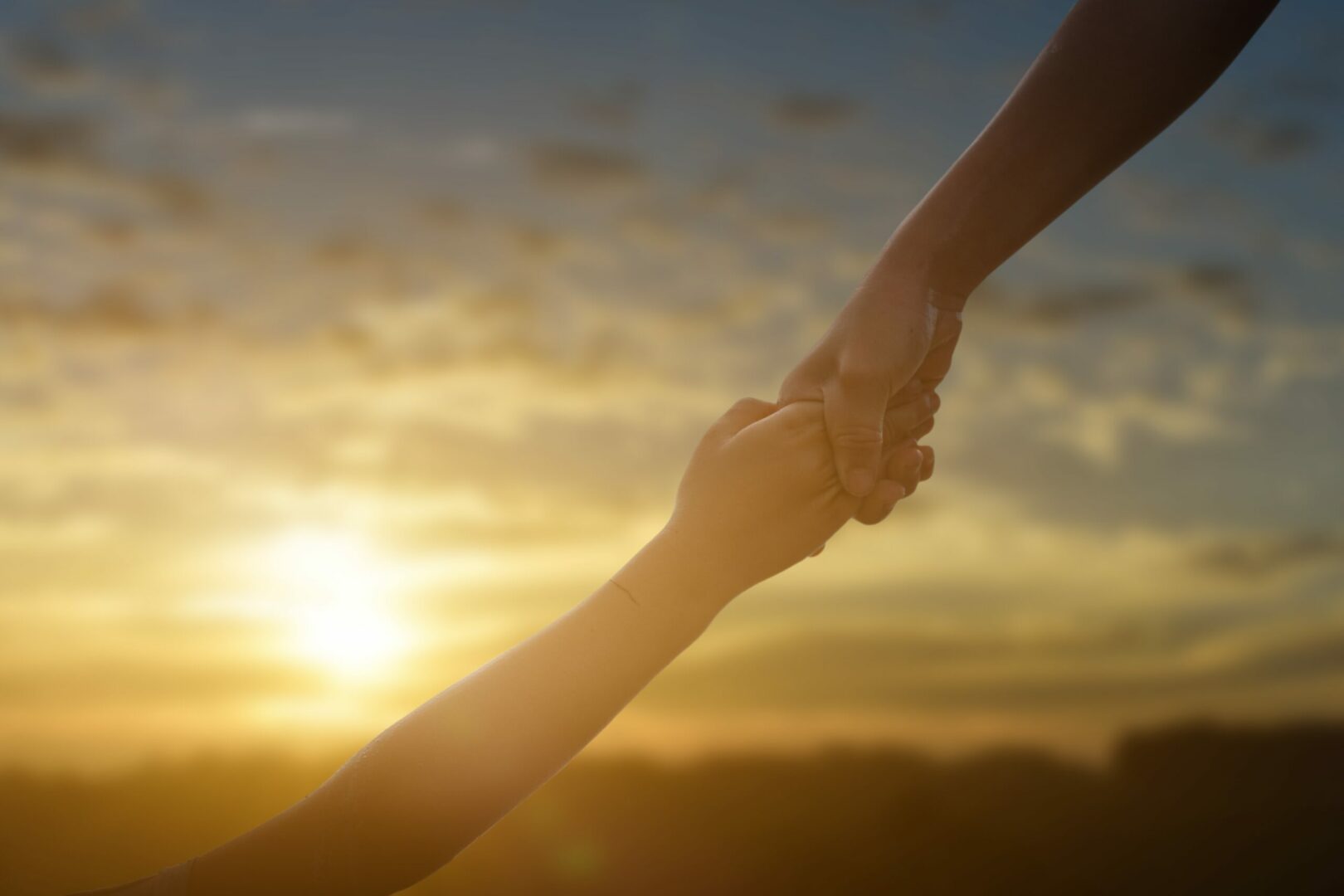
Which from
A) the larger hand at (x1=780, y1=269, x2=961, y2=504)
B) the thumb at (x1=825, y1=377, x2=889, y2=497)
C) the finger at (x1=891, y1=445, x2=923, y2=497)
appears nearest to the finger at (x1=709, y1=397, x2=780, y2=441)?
the larger hand at (x1=780, y1=269, x2=961, y2=504)

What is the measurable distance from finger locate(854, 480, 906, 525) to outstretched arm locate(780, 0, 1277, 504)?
0.52ft

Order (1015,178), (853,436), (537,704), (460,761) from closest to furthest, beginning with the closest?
(460,761), (537,704), (1015,178), (853,436)

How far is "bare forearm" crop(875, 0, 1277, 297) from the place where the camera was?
4789mm

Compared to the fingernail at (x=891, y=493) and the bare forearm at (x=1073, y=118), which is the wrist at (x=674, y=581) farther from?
the bare forearm at (x=1073, y=118)

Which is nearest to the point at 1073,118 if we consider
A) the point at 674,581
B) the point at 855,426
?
the point at 855,426

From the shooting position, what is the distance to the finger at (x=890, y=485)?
5.81 m

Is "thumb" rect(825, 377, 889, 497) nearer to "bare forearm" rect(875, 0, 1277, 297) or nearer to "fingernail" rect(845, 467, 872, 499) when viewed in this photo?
"fingernail" rect(845, 467, 872, 499)

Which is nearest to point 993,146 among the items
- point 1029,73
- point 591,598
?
point 1029,73

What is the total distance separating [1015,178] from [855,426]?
1.26 metres

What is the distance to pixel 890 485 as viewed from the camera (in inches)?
233

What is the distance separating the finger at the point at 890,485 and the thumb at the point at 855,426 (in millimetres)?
294

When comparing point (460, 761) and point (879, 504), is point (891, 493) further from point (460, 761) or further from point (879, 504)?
point (460, 761)

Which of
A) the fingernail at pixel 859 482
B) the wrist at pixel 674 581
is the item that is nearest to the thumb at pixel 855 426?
the fingernail at pixel 859 482

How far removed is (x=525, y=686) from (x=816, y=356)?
2035 millimetres
